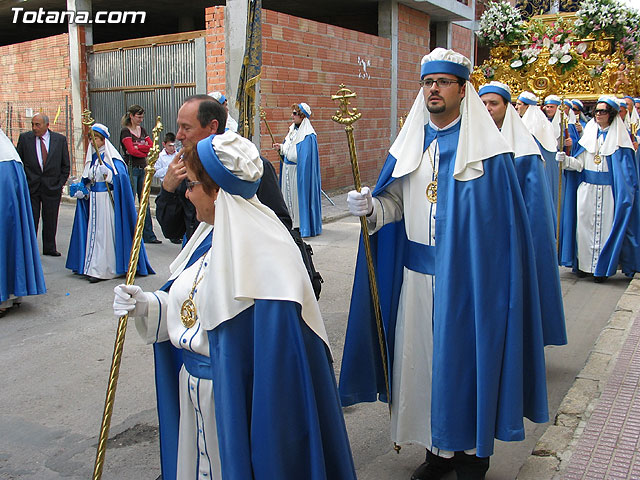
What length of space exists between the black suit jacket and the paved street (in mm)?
1747

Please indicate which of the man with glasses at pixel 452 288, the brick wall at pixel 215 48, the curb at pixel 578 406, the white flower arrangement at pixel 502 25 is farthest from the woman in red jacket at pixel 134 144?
the man with glasses at pixel 452 288

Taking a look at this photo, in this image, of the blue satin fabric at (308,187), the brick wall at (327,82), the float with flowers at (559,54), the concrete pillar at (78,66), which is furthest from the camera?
the concrete pillar at (78,66)

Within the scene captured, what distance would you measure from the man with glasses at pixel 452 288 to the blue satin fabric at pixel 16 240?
14.7 feet

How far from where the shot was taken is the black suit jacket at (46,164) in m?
9.59

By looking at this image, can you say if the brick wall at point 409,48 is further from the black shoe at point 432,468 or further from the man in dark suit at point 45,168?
the black shoe at point 432,468

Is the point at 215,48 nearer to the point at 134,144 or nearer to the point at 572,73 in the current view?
the point at 134,144

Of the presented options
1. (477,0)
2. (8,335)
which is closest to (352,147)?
(8,335)

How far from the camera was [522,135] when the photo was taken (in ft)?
17.5

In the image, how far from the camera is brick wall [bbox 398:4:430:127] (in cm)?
1822

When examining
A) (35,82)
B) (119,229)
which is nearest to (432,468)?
(119,229)

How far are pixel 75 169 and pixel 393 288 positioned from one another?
13910 millimetres

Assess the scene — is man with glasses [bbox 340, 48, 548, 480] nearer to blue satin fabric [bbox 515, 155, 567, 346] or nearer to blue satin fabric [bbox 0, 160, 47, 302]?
blue satin fabric [bbox 515, 155, 567, 346]

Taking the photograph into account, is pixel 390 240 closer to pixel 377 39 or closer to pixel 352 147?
pixel 352 147

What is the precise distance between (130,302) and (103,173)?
6.44 metres
